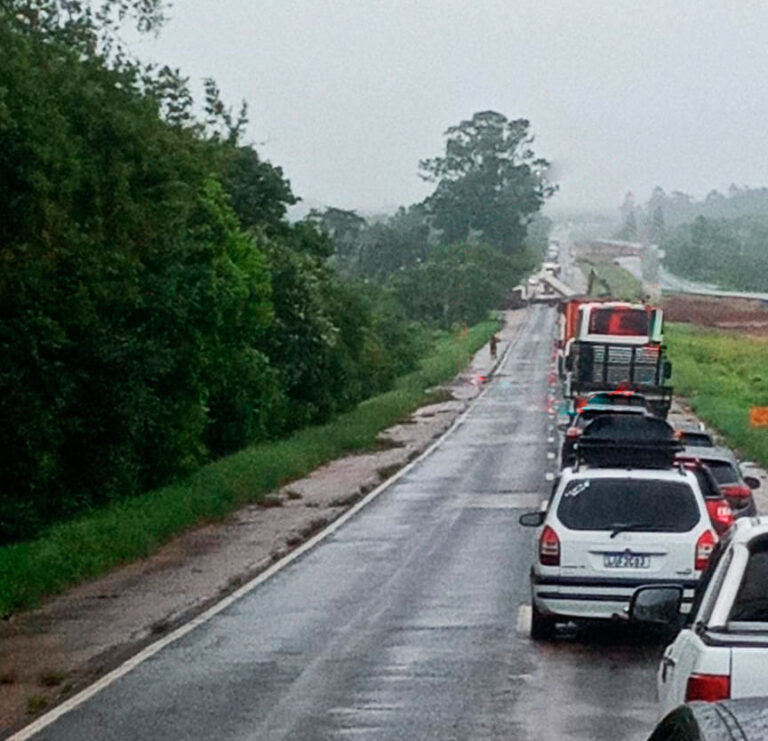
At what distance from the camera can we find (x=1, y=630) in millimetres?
18500

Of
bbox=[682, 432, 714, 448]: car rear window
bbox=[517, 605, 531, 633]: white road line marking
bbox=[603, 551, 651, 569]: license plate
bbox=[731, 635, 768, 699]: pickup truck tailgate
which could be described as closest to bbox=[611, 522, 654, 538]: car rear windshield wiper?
bbox=[603, 551, 651, 569]: license plate

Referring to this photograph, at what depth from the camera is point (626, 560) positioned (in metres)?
16.7

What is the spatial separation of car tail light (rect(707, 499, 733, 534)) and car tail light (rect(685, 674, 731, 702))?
14.3 metres

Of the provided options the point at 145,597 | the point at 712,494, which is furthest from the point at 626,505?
the point at 145,597

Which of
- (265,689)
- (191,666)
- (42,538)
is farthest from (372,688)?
(42,538)

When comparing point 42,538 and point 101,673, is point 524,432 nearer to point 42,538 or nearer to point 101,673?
point 42,538

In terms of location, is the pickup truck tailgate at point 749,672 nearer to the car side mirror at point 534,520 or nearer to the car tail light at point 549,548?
the car tail light at point 549,548

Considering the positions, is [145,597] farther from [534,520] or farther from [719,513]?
[719,513]

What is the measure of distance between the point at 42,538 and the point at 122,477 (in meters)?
5.82

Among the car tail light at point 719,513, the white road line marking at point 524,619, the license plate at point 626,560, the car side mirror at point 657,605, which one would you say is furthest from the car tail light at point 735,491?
the car side mirror at point 657,605

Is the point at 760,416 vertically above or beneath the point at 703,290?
above

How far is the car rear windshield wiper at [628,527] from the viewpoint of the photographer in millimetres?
16797

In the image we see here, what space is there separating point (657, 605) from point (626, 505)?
8342 mm

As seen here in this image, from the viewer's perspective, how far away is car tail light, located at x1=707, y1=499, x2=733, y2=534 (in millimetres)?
21484
